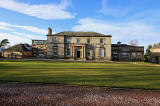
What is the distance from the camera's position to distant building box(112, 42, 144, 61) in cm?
3306

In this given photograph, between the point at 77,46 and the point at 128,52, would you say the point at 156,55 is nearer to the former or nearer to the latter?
the point at 128,52

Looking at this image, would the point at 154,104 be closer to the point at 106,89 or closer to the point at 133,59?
the point at 106,89

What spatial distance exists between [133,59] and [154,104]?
3323 cm

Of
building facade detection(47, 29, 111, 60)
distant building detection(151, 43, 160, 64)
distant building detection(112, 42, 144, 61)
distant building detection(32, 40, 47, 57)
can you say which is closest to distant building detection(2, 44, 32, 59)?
distant building detection(32, 40, 47, 57)

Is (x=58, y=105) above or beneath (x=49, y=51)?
beneath

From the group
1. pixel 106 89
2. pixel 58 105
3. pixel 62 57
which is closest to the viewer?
pixel 58 105

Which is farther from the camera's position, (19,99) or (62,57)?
(62,57)

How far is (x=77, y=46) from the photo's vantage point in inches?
1233

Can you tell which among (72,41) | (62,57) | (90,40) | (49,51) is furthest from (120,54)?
(49,51)

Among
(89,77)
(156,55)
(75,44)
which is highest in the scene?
(75,44)

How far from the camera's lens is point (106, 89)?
5.04 m

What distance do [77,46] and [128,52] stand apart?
1742cm

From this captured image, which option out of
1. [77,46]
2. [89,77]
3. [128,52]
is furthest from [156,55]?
[89,77]

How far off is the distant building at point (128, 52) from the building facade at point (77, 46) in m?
3.82
